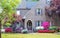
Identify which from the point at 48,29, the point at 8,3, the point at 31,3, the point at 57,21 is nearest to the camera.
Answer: the point at 8,3

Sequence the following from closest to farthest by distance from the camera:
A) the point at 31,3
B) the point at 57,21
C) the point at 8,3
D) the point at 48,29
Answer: the point at 8,3, the point at 48,29, the point at 57,21, the point at 31,3

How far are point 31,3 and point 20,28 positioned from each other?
8823 mm

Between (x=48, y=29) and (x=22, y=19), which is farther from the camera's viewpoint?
(x=22, y=19)

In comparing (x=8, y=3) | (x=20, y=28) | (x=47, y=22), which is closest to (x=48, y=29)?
(x=47, y=22)

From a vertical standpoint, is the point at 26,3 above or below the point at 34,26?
above

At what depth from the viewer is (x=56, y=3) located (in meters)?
47.5

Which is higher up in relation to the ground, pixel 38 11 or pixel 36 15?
pixel 38 11

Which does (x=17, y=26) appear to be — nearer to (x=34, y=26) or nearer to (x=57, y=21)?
(x=34, y=26)

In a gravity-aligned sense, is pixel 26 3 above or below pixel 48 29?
above

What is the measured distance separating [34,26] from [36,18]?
157 centimetres

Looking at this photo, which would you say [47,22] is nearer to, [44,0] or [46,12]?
[46,12]

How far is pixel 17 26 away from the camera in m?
49.8

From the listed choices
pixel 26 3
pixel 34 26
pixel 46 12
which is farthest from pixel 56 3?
pixel 26 3

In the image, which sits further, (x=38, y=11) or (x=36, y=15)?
(x=36, y=15)
